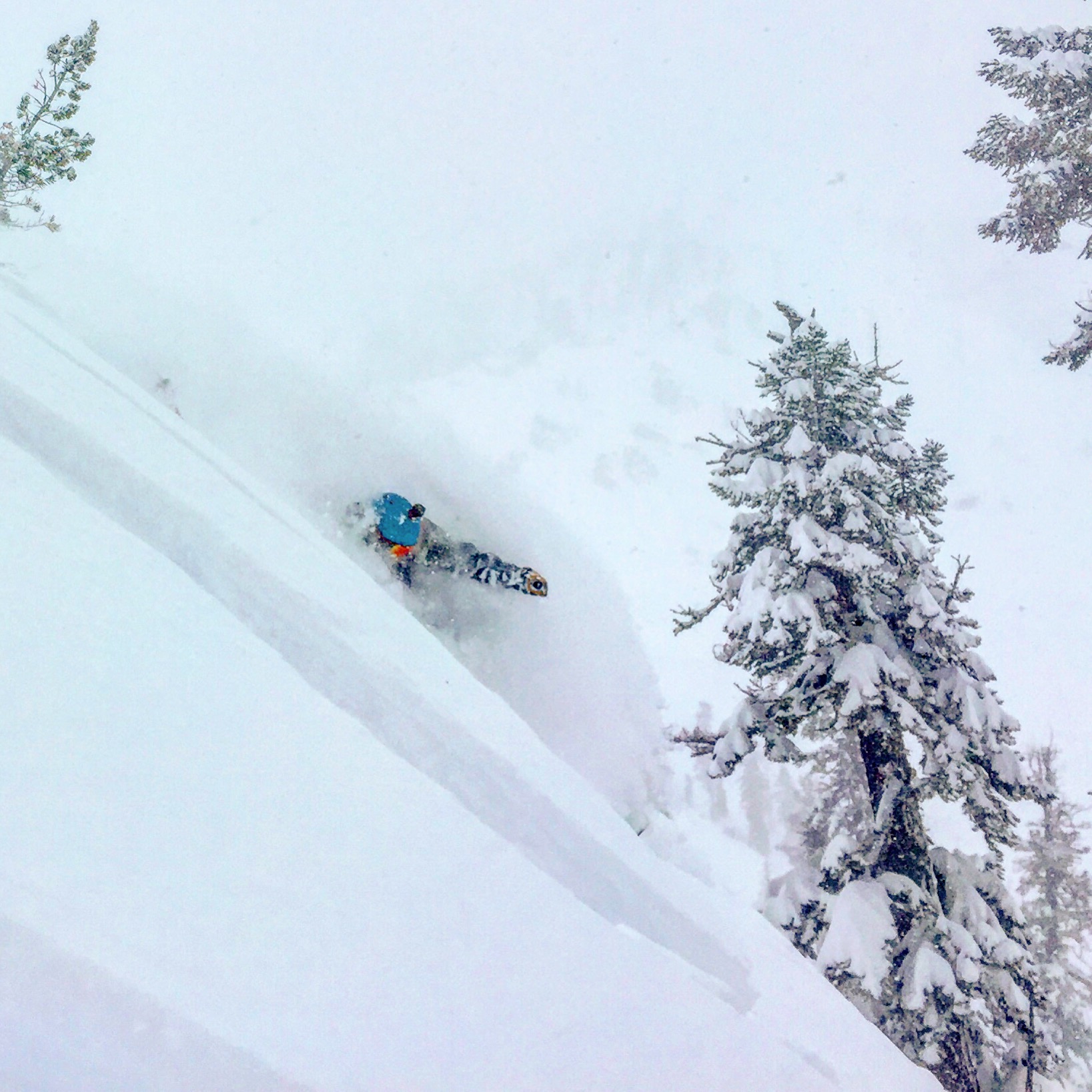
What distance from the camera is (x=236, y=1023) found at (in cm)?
222

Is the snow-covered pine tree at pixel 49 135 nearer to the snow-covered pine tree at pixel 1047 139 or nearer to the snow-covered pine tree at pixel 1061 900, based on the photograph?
the snow-covered pine tree at pixel 1047 139

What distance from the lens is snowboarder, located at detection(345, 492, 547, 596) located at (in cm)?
1375

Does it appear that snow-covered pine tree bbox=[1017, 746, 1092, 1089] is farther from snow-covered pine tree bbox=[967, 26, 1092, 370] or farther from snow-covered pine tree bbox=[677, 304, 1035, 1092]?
snow-covered pine tree bbox=[967, 26, 1092, 370]

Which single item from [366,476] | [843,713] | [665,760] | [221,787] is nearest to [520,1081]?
[221,787]

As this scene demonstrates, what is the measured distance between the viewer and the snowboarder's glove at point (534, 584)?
14.3 meters

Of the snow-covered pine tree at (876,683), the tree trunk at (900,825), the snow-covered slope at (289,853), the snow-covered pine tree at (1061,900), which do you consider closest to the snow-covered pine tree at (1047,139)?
the snow-covered pine tree at (876,683)

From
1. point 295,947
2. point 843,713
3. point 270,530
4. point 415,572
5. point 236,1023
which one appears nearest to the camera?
point 236,1023

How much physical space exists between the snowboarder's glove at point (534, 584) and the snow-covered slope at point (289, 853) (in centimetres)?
872

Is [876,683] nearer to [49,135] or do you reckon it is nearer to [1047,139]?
[1047,139]

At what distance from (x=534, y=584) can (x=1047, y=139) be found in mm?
11369

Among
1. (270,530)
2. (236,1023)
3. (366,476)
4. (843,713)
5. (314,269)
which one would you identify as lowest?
(236,1023)

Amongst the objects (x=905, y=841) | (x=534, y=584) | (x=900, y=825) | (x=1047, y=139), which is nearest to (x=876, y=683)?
(x=900, y=825)

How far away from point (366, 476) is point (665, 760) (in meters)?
9.57

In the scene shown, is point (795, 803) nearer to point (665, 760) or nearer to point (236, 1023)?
point (665, 760)
